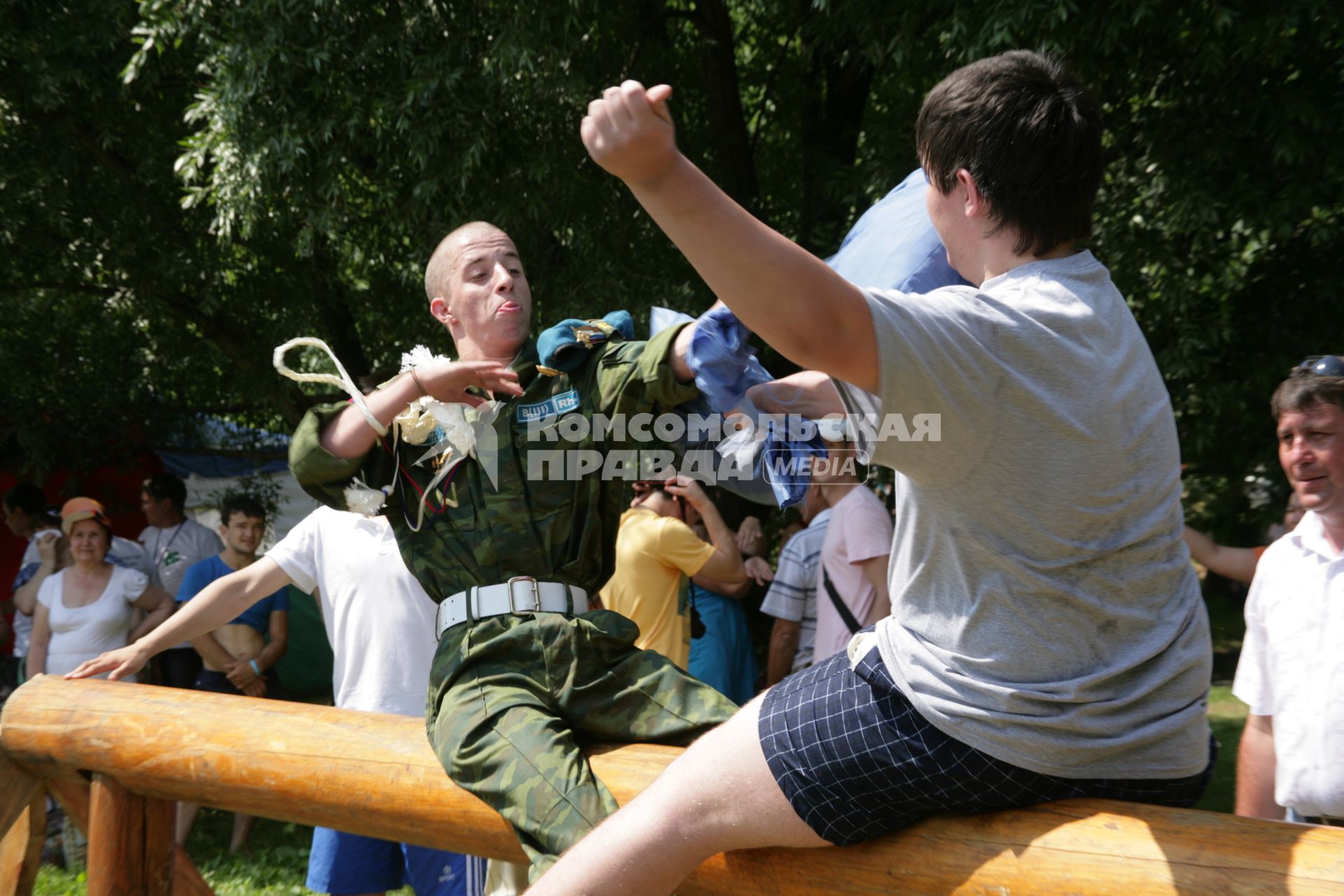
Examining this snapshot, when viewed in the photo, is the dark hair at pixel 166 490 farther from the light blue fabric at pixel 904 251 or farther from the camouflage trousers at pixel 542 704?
the light blue fabric at pixel 904 251

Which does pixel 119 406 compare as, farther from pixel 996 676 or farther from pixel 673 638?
pixel 996 676

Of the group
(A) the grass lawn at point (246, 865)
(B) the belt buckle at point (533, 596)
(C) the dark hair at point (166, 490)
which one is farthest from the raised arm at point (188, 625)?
(C) the dark hair at point (166, 490)

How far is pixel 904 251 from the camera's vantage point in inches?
74.1

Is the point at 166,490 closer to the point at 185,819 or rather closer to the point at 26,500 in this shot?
the point at 26,500

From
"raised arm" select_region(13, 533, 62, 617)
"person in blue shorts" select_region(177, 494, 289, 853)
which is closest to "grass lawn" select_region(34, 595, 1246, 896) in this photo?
"person in blue shorts" select_region(177, 494, 289, 853)

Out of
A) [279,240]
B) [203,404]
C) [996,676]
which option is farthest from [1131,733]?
[203,404]

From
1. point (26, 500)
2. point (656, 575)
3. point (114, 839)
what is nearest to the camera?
point (114, 839)

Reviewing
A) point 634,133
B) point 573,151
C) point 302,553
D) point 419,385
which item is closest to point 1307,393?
point 419,385

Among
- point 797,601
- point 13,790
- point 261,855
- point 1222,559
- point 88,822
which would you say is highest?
point 1222,559

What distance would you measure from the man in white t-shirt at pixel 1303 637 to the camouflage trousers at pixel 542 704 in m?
1.50

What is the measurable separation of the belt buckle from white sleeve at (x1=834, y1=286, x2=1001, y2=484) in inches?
44.3

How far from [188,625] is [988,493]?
99.3 inches

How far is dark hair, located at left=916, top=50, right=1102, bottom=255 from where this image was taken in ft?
5.07

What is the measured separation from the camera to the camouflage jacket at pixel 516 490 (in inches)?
99.3
